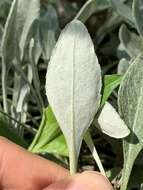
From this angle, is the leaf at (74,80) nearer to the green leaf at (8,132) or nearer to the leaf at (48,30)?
the green leaf at (8,132)

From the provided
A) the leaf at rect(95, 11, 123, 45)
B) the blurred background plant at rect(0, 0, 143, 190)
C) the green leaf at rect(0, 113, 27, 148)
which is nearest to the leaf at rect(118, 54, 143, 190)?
the blurred background plant at rect(0, 0, 143, 190)

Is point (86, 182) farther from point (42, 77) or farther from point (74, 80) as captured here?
point (42, 77)

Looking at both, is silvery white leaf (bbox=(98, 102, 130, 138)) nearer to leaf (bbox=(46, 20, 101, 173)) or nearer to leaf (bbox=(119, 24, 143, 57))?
leaf (bbox=(46, 20, 101, 173))

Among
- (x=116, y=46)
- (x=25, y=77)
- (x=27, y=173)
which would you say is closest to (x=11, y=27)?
(x=25, y=77)

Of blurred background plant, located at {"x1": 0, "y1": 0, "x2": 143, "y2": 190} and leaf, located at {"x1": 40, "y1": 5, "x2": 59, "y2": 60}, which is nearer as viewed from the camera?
blurred background plant, located at {"x1": 0, "y1": 0, "x2": 143, "y2": 190}

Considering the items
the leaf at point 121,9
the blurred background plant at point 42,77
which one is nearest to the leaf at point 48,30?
the blurred background plant at point 42,77
